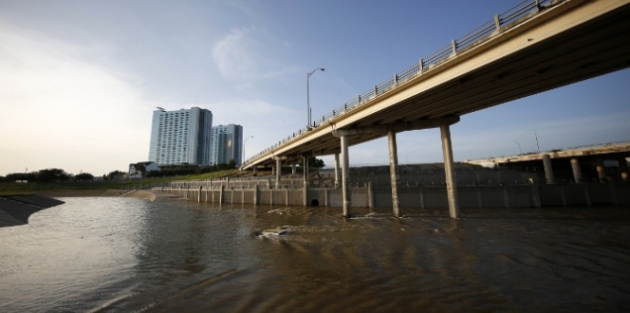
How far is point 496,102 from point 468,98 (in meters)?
3.65

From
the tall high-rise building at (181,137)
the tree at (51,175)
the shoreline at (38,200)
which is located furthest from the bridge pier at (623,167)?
the tall high-rise building at (181,137)

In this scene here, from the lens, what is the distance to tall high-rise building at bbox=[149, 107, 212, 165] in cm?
17325

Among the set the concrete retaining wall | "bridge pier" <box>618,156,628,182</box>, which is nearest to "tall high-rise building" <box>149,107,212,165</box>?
the concrete retaining wall

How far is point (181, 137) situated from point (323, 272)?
191m

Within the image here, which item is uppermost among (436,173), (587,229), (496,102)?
(496,102)

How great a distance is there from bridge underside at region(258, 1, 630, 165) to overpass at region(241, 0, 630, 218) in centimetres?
5

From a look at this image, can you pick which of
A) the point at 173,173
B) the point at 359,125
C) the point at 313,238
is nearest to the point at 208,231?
the point at 313,238

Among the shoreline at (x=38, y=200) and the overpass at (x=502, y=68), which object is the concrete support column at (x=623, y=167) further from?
the shoreline at (x=38, y=200)

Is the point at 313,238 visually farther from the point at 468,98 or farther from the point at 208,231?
the point at 468,98

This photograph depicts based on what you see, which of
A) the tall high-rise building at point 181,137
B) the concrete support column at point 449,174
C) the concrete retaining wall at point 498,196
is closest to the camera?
the concrete support column at point 449,174

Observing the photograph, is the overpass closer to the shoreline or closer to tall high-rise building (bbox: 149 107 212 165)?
the shoreline

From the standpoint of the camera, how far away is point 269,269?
1045cm

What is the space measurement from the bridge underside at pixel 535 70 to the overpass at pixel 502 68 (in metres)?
0.05

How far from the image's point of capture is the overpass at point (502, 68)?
1295 cm
